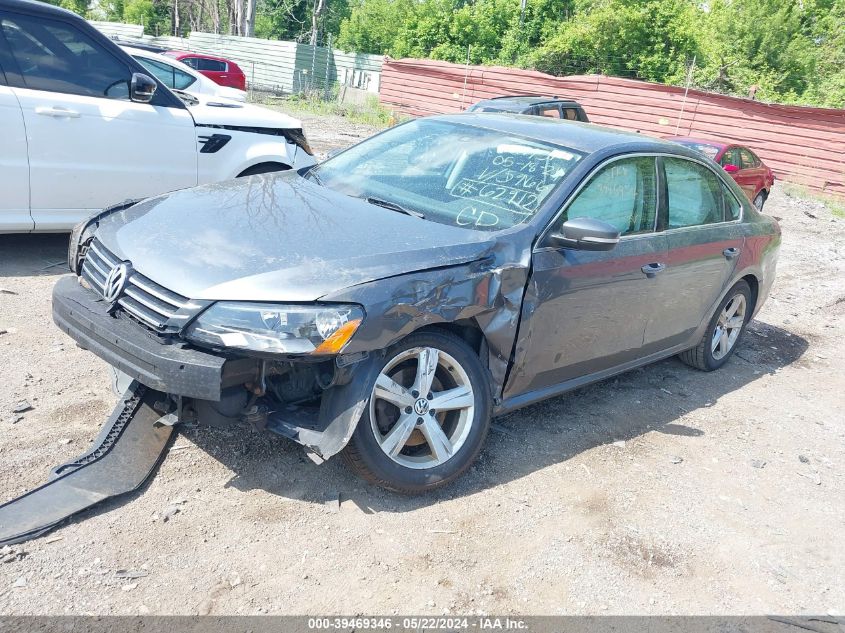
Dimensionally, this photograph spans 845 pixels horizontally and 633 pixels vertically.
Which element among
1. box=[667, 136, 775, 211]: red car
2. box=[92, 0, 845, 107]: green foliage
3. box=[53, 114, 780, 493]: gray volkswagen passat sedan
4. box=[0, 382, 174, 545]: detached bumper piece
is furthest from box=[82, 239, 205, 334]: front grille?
box=[92, 0, 845, 107]: green foliage

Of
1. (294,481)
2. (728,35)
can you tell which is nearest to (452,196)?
(294,481)

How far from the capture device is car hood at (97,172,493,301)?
121 inches

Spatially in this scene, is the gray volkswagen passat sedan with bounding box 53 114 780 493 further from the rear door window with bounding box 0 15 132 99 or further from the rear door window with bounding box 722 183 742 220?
the rear door window with bounding box 0 15 132 99

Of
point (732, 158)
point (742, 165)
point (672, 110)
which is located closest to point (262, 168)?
point (732, 158)

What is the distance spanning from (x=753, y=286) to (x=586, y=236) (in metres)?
2.79

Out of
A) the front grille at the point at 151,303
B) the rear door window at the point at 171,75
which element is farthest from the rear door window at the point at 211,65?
the front grille at the point at 151,303

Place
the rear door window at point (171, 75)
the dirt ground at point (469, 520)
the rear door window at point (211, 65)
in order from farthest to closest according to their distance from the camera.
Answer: the rear door window at point (211, 65), the rear door window at point (171, 75), the dirt ground at point (469, 520)

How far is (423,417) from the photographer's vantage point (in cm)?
347

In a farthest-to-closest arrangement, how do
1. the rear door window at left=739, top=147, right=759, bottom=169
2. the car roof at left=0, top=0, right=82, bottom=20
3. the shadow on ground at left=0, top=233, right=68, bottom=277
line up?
the rear door window at left=739, top=147, right=759, bottom=169 → the shadow on ground at left=0, top=233, right=68, bottom=277 → the car roof at left=0, top=0, right=82, bottom=20

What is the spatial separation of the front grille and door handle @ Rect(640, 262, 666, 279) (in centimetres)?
263

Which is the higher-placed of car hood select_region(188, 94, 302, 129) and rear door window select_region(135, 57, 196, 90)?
car hood select_region(188, 94, 302, 129)

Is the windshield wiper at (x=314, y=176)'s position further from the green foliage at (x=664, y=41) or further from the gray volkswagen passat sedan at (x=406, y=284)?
the green foliage at (x=664, y=41)

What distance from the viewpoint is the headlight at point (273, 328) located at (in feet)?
9.69

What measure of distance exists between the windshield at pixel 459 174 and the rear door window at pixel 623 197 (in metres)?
0.18
